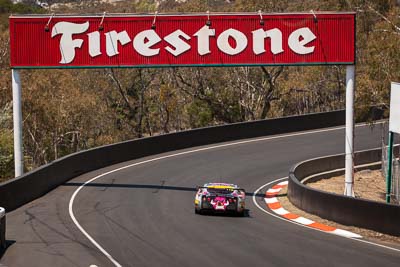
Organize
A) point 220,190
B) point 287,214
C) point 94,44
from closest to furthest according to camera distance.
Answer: point 220,190, point 287,214, point 94,44

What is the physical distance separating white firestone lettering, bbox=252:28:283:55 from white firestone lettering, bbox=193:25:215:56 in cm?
179

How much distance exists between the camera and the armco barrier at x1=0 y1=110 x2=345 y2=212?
84.9 ft

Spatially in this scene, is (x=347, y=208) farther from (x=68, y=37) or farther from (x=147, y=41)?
(x=68, y=37)

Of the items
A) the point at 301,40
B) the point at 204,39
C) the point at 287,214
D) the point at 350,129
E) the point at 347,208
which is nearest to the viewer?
the point at 347,208

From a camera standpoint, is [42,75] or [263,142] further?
[42,75]

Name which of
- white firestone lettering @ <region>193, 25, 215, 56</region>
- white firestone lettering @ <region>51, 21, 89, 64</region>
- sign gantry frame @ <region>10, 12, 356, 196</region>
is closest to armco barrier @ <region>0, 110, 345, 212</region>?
sign gantry frame @ <region>10, 12, 356, 196</region>

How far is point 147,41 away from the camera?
2830 centimetres

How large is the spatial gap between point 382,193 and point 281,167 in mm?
5792

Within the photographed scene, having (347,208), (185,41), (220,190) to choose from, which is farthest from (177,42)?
(347,208)

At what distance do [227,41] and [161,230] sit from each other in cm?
1001

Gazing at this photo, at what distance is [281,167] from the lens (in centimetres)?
3697

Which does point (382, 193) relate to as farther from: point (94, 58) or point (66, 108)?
point (66, 108)

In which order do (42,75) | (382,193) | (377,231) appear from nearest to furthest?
(377,231) → (382,193) → (42,75)

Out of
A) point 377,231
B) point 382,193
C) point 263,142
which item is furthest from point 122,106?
point 377,231
